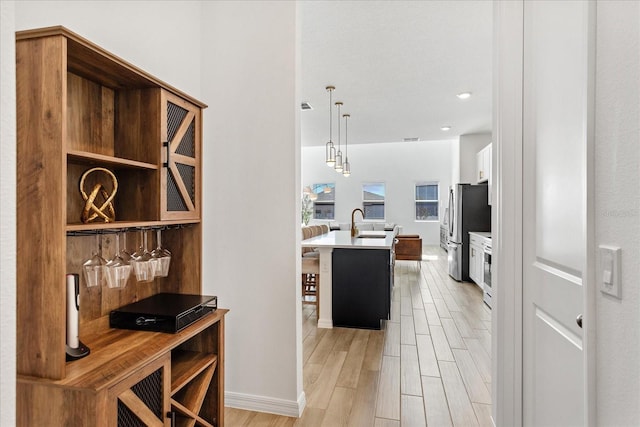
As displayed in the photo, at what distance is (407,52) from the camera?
360 centimetres

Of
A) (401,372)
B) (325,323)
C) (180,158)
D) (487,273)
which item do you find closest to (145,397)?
(180,158)

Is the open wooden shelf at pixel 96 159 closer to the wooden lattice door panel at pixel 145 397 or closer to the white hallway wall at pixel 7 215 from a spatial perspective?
the white hallway wall at pixel 7 215

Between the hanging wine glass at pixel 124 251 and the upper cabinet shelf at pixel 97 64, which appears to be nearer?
the upper cabinet shelf at pixel 97 64

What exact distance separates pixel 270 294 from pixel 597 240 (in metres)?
1.65

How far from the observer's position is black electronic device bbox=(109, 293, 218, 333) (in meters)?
1.47

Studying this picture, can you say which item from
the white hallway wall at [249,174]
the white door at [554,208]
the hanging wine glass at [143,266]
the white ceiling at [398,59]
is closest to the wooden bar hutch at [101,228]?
the hanging wine glass at [143,266]

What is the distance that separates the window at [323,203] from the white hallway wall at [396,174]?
6.5 inches

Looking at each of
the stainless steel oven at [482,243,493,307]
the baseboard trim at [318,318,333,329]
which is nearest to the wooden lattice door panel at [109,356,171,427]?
the baseboard trim at [318,318,333,329]

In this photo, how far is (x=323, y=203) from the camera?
1173cm

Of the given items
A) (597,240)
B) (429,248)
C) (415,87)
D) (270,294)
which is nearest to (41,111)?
(270,294)

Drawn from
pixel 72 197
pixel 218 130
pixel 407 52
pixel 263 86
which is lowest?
pixel 72 197

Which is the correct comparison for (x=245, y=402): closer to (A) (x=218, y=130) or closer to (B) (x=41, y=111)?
(A) (x=218, y=130)

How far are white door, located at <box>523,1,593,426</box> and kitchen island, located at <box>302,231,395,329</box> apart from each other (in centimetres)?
201

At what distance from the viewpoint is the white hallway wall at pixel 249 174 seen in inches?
82.4
